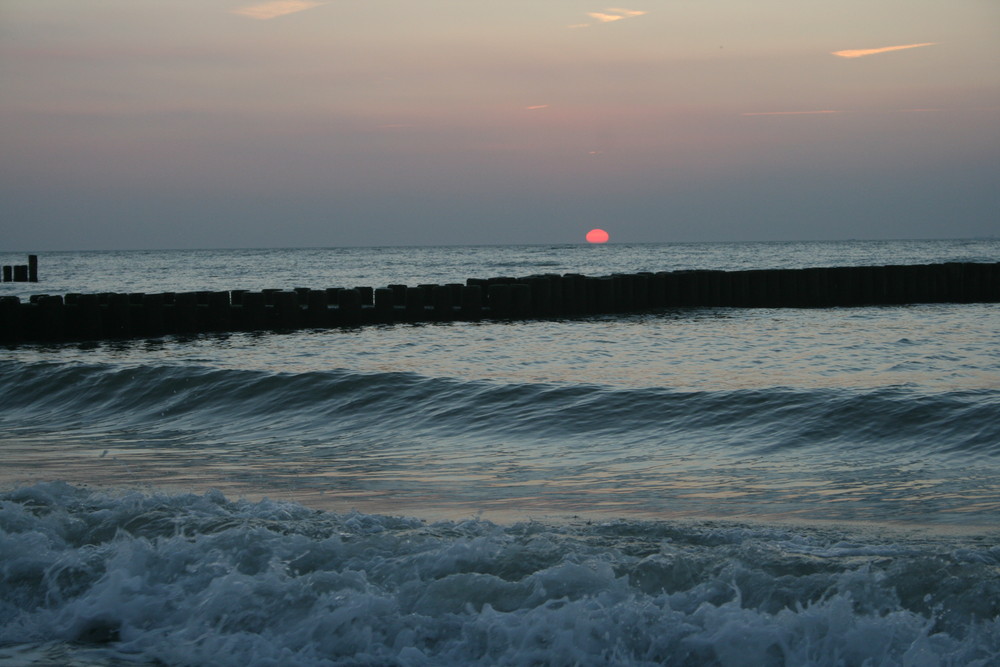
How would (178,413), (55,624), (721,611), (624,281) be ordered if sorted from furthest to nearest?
(624,281), (178,413), (55,624), (721,611)

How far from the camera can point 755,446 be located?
25.1ft

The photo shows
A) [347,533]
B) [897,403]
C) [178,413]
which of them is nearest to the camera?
[347,533]

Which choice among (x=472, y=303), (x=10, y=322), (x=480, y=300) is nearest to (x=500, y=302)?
(x=480, y=300)

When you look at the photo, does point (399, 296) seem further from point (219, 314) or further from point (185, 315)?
point (185, 315)

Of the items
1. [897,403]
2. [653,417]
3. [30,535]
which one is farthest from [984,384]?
[30,535]

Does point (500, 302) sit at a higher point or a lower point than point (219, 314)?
higher

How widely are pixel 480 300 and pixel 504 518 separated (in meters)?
14.7

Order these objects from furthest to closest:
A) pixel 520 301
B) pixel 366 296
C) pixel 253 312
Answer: pixel 520 301 → pixel 366 296 → pixel 253 312

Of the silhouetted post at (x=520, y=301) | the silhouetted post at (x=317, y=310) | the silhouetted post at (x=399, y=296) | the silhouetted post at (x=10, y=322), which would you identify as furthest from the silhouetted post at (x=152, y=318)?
the silhouetted post at (x=520, y=301)

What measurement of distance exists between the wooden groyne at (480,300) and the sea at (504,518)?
5707mm

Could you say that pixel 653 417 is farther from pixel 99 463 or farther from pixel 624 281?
pixel 624 281

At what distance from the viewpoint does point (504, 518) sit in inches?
211

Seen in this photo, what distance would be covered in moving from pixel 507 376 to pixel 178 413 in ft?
12.7

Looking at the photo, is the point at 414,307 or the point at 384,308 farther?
the point at 414,307
